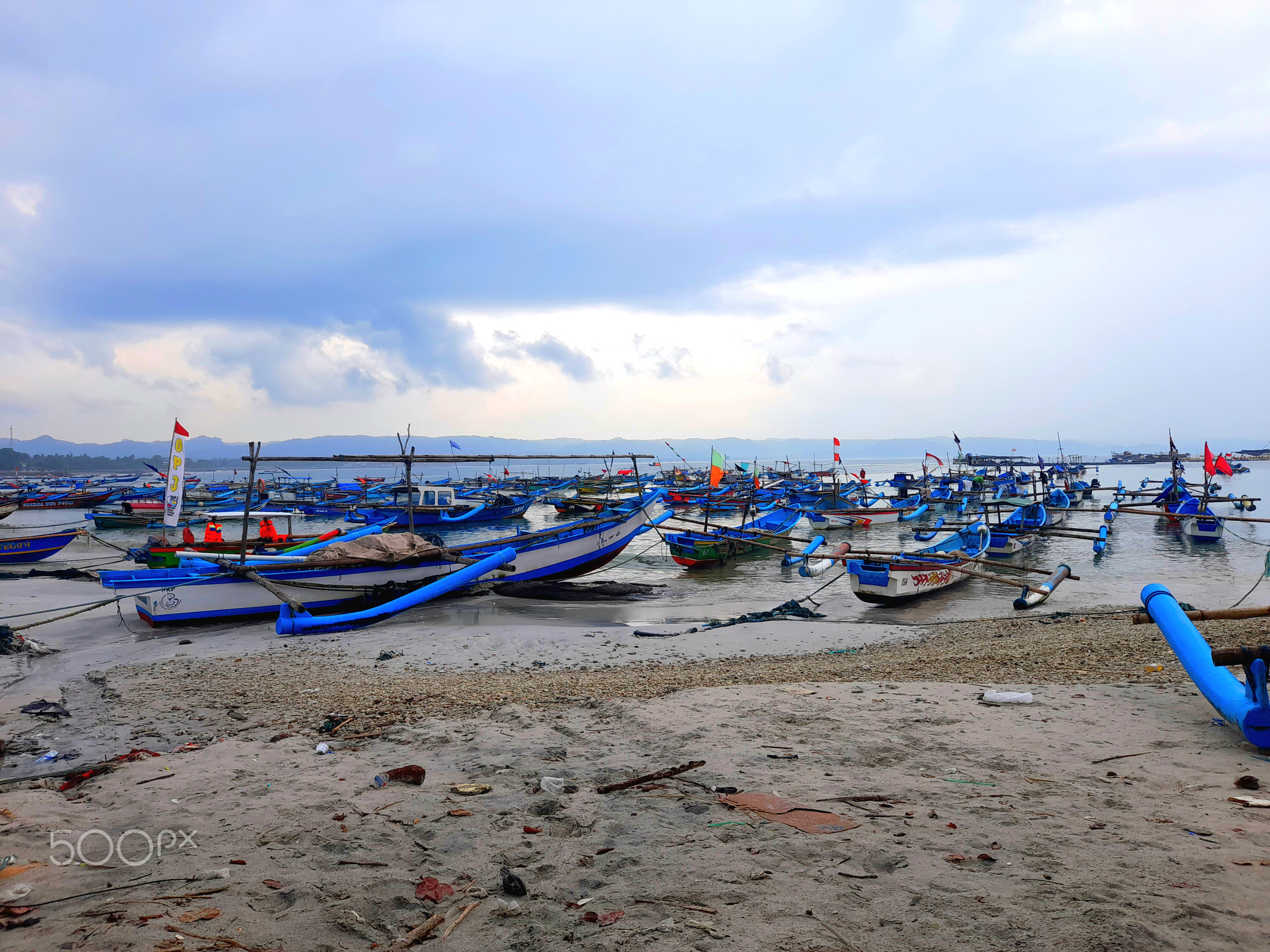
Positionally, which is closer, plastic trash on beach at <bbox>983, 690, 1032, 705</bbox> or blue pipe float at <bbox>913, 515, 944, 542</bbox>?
plastic trash on beach at <bbox>983, 690, 1032, 705</bbox>

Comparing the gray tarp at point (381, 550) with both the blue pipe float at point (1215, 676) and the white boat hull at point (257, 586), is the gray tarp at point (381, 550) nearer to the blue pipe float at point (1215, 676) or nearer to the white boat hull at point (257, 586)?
the white boat hull at point (257, 586)

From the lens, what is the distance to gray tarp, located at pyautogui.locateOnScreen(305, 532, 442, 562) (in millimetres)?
15320

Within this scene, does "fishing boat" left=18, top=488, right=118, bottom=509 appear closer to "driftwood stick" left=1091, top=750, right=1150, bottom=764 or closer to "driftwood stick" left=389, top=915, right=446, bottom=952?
"driftwood stick" left=389, top=915, right=446, bottom=952

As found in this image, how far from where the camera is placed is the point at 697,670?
9703mm

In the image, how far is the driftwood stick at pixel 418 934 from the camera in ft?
9.88

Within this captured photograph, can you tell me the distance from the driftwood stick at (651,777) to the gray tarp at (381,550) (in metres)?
11.9

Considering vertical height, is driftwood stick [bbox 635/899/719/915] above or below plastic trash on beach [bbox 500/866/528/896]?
above

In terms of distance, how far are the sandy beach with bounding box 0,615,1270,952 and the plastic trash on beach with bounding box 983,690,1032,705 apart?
22 centimetres

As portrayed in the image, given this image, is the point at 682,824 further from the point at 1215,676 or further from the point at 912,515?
the point at 912,515

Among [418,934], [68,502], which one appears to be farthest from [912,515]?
[68,502]

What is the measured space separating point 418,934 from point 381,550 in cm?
1345

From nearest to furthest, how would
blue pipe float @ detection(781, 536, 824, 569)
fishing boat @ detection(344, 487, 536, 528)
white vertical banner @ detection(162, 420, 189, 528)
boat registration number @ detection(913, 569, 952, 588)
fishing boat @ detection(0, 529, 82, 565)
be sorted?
white vertical banner @ detection(162, 420, 189, 528) → boat registration number @ detection(913, 569, 952, 588) → blue pipe float @ detection(781, 536, 824, 569) → fishing boat @ detection(0, 529, 82, 565) → fishing boat @ detection(344, 487, 536, 528)

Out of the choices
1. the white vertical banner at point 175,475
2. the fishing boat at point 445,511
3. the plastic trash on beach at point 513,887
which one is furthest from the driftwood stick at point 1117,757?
the fishing boat at point 445,511

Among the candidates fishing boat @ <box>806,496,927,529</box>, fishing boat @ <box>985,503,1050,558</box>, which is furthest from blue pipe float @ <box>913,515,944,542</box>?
fishing boat @ <box>806,496,927,529</box>
